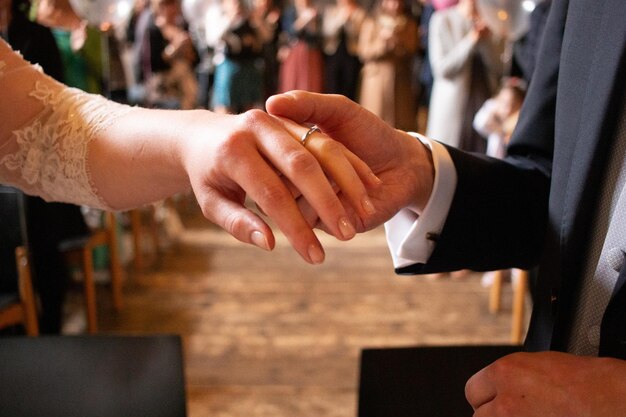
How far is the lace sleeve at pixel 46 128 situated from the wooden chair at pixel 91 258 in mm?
1547

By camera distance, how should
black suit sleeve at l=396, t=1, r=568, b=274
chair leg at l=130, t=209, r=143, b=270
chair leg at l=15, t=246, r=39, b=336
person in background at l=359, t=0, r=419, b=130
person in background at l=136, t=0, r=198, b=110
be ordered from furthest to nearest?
person in background at l=359, t=0, r=419, b=130
person in background at l=136, t=0, r=198, b=110
chair leg at l=130, t=209, r=143, b=270
chair leg at l=15, t=246, r=39, b=336
black suit sleeve at l=396, t=1, r=568, b=274

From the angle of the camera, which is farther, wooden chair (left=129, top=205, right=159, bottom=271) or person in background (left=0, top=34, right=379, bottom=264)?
wooden chair (left=129, top=205, right=159, bottom=271)

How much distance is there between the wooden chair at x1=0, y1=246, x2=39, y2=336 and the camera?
5.69ft

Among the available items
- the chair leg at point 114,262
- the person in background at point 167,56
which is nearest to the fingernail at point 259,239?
the chair leg at point 114,262

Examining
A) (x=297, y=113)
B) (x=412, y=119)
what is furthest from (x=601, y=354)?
(x=412, y=119)

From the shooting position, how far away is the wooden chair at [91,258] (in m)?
2.43

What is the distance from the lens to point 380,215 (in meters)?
0.76

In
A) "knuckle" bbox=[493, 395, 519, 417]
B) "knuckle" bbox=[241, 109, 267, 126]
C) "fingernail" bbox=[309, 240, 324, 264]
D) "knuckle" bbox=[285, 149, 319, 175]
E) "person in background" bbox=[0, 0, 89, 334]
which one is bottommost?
"person in background" bbox=[0, 0, 89, 334]

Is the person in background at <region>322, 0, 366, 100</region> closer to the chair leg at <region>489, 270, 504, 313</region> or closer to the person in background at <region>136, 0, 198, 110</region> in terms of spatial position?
the person in background at <region>136, 0, 198, 110</region>

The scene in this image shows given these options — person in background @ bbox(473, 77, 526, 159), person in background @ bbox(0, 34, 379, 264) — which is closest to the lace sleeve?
person in background @ bbox(0, 34, 379, 264)

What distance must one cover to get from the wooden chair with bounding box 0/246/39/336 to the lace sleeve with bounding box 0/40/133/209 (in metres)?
0.93

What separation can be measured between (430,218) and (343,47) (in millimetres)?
4049

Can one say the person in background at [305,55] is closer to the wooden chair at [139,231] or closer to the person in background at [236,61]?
the person in background at [236,61]

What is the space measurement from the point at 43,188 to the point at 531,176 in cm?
73
